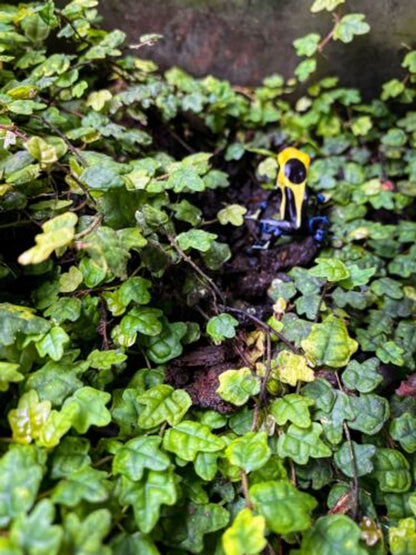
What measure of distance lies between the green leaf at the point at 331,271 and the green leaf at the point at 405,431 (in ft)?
1.52

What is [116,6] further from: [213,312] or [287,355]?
[287,355]

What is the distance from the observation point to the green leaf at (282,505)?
1.18m

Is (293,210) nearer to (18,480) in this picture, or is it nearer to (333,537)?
(333,537)

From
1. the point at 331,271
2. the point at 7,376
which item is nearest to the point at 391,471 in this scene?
the point at 331,271

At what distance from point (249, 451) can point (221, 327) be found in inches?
16.7

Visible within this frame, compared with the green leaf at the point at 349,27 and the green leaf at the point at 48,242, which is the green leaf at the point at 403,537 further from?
the green leaf at the point at 349,27

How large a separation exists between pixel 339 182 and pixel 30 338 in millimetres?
1569

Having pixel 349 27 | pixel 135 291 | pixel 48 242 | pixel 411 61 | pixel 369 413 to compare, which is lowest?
pixel 369 413

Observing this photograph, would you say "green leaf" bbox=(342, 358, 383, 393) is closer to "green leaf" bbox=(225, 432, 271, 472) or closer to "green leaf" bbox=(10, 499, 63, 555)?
"green leaf" bbox=(225, 432, 271, 472)

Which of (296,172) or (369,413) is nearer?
(369,413)

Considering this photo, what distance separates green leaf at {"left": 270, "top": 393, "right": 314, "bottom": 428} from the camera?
1.41m

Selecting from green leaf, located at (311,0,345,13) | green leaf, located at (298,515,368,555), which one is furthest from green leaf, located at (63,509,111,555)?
green leaf, located at (311,0,345,13)

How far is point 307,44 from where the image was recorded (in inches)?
89.8

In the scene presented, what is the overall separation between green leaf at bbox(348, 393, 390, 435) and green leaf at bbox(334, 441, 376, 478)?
49mm
